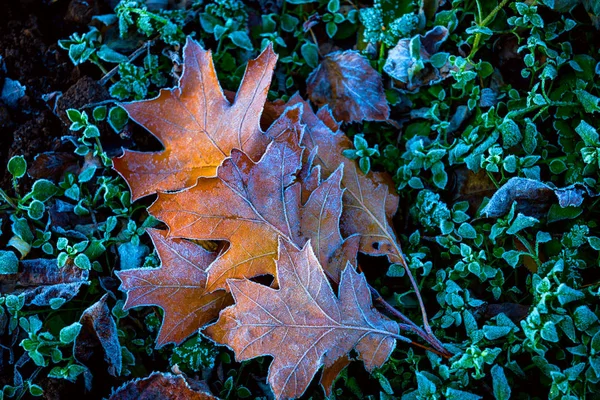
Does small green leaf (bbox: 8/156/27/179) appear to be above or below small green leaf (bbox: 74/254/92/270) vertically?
above

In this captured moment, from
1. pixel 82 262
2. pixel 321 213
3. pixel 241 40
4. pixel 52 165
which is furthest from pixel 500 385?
pixel 52 165

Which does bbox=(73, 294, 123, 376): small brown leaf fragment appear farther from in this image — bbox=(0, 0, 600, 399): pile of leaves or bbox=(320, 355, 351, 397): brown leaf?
bbox=(320, 355, 351, 397): brown leaf

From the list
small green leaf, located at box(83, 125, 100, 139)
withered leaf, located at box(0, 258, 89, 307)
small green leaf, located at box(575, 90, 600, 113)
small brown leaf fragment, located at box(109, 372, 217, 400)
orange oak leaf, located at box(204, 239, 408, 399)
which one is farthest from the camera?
small green leaf, located at box(83, 125, 100, 139)

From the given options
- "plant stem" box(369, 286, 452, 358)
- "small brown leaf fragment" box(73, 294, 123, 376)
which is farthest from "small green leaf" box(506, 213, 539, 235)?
"small brown leaf fragment" box(73, 294, 123, 376)

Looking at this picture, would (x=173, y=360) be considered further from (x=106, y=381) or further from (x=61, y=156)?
(x=61, y=156)

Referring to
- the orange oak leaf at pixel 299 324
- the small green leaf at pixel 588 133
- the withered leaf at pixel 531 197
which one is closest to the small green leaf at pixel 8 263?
the orange oak leaf at pixel 299 324

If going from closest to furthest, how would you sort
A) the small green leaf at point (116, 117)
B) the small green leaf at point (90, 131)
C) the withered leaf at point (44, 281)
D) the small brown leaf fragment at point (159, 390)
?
the small brown leaf fragment at point (159, 390), the withered leaf at point (44, 281), the small green leaf at point (90, 131), the small green leaf at point (116, 117)

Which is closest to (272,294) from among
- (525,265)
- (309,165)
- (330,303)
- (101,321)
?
(330,303)

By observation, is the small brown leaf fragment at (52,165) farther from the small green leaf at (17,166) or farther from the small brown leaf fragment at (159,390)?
the small brown leaf fragment at (159,390)
